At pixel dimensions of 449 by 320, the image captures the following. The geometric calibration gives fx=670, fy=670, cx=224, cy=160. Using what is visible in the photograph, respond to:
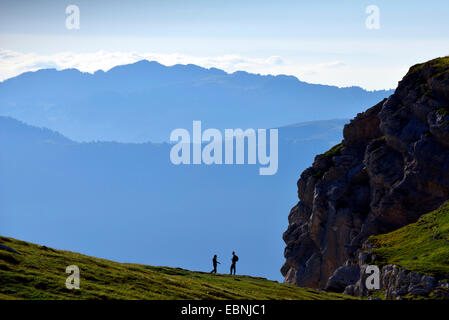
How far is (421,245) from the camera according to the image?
72938 millimetres

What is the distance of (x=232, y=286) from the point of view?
224ft

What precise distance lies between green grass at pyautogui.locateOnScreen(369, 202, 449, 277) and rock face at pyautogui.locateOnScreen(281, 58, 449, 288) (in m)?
8.13

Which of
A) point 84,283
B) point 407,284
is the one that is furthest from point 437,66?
point 84,283

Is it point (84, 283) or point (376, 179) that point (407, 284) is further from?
point (376, 179)

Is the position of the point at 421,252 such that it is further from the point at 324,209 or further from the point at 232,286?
the point at 324,209

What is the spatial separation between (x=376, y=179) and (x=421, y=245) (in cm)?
2481

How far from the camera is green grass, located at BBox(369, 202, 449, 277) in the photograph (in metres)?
64.5

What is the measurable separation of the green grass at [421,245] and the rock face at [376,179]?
813 cm

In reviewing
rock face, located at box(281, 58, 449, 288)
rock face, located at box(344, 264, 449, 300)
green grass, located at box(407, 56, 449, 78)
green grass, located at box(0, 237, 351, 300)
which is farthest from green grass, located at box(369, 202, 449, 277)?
green grass, located at box(407, 56, 449, 78)

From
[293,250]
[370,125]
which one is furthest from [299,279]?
[370,125]

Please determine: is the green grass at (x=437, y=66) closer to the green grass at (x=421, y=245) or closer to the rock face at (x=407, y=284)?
the green grass at (x=421, y=245)
